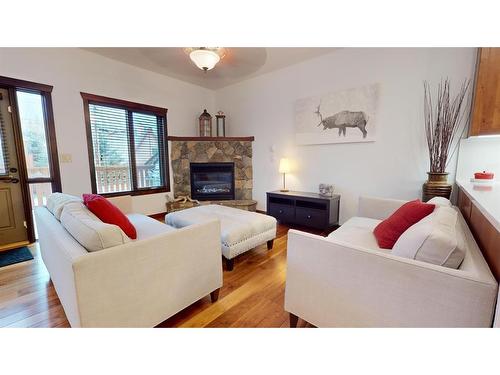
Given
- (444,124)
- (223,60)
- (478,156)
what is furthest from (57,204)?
(478,156)

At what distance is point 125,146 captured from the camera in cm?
362

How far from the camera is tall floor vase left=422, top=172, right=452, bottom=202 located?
2.21 m

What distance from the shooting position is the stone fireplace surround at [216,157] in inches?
166

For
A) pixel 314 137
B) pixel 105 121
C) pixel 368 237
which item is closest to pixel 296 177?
pixel 314 137

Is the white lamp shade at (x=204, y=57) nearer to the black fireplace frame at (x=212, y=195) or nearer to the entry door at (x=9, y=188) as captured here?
the black fireplace frame at (x=212, y=195)

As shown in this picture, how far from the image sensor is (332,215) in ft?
9.91

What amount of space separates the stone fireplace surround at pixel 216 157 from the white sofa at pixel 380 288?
125 inches

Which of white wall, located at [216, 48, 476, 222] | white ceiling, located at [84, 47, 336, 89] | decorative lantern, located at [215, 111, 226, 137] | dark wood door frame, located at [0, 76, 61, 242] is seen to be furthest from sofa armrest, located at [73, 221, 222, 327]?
decorative lantern, located at [215, 111, 226, 137]

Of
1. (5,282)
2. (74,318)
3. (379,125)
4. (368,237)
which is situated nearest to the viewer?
(74,318)

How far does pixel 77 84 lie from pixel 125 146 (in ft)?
3.37

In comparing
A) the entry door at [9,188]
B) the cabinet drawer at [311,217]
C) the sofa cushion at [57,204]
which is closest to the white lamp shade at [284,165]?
the cabinet drawer at [311,217]

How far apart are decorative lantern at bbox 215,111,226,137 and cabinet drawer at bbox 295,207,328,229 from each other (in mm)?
2409
